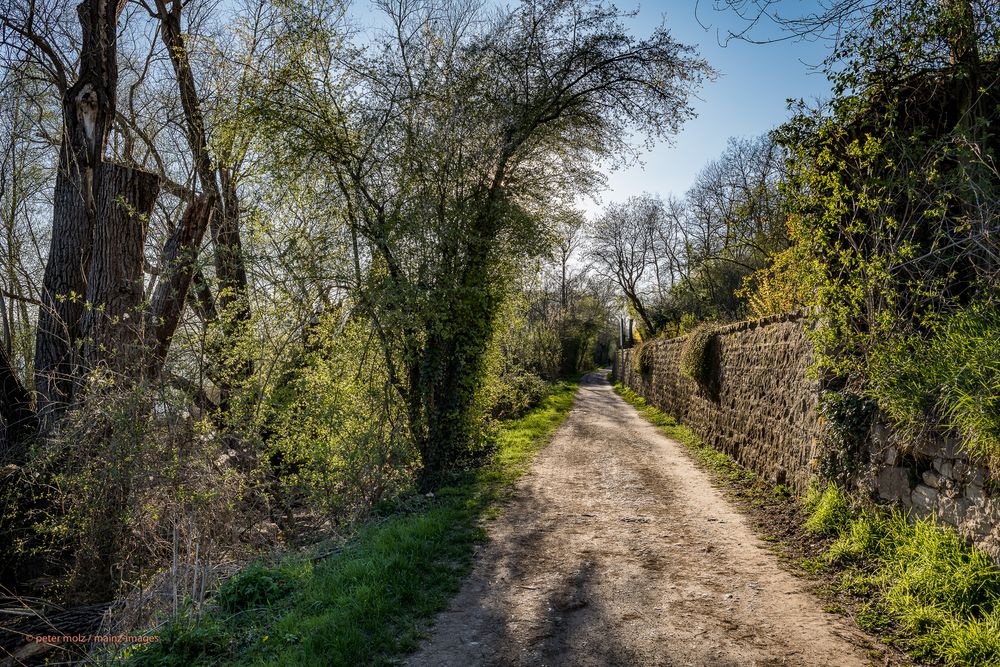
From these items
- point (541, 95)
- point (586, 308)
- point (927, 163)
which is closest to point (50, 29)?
point (541, 95)

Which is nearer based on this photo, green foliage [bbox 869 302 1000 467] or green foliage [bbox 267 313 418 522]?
green foliage [bbox 869 302 1000 467]

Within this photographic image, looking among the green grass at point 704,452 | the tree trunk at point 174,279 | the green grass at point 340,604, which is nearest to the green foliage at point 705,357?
the green grass at point 704,452

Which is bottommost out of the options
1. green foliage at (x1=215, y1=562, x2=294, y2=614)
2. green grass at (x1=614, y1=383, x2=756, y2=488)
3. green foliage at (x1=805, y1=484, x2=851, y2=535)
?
green foliage at (x1=215, y1=562, x2=294, y2=614)

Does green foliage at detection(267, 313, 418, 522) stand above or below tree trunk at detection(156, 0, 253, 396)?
below

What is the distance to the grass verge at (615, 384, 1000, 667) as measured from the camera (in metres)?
3.14

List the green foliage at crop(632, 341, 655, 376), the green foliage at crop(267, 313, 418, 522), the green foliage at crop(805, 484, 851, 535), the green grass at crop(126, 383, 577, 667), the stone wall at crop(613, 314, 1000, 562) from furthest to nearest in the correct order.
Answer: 1. the green foliage at crop(632, 341, 655, 376)
2. the green foliage at crop(267, 313, 418, 522)
3. the green foliage at crop(805, 484, 851, 535)
4. the stone wall at crop(613, 314, 1000, 562)
5. the green grass at crop(126, 383, 577, 667)

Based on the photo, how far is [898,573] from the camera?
3.89 m

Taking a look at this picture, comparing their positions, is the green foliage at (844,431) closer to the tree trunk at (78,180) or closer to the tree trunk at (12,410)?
the tree trunk at (78,180)

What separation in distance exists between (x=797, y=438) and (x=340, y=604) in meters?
5.45

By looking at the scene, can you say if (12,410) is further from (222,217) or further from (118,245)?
(222,217)

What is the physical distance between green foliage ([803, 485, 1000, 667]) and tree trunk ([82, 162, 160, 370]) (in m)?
8.48

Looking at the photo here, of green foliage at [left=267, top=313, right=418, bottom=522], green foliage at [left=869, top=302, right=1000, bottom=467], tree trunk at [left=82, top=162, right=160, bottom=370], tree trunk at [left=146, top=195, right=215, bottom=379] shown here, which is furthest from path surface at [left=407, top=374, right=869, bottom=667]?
tree trunk at [left=82, top=162, right=160, bottom=370]

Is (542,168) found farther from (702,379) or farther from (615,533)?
(615,533)

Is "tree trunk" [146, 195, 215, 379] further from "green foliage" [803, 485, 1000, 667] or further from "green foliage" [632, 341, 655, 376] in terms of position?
"green foliage" [632, 341, 655, 376]
